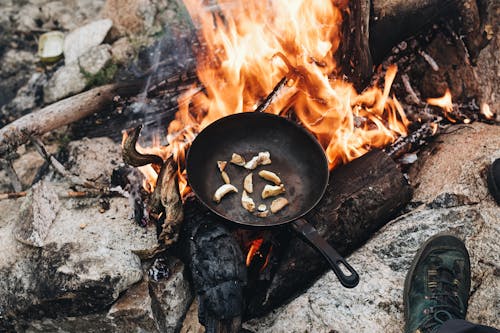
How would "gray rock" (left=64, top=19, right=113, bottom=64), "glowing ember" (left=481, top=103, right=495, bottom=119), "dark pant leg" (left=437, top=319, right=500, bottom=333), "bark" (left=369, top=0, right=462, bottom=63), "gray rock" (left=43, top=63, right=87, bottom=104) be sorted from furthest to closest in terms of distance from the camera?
"gray rock" (left=64, top=19, right=113, bottom=64) < "gray rock" (left=43, top=63, right=87, bottom=104) < "glowing ember" (left=481, top=103, right=495, bottom=119) < "bark" (left=369, top=0, right=462, bottom=63) < "dark pant leg" (left=437, top=319, right=500, bottom=333)

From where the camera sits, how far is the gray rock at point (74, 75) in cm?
466

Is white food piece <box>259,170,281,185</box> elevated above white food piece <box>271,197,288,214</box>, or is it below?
above

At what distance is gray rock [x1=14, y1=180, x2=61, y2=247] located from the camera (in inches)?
127

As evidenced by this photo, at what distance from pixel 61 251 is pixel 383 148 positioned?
274cm

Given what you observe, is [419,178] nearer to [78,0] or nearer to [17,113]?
[17,113]

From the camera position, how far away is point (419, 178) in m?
3.67

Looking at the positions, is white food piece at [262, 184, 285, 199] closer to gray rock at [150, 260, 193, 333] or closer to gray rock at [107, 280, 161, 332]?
gray rock at [150, 260, 193, 333]

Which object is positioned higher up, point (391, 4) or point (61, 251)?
point (391, 4)

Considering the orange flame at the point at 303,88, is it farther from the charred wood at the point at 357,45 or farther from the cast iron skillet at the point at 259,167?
the cast iron skillet at the point at 259,167

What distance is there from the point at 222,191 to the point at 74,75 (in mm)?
2428

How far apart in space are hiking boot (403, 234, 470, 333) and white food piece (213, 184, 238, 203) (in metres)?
1.43

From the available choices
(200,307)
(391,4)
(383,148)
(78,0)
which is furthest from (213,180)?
(78,0)

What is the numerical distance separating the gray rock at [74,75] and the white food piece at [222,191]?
7.31ft

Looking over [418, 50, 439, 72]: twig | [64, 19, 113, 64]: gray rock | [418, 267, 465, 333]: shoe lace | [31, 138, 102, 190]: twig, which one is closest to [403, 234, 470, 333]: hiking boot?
[418, 267, 465, 333]: shoe lace
